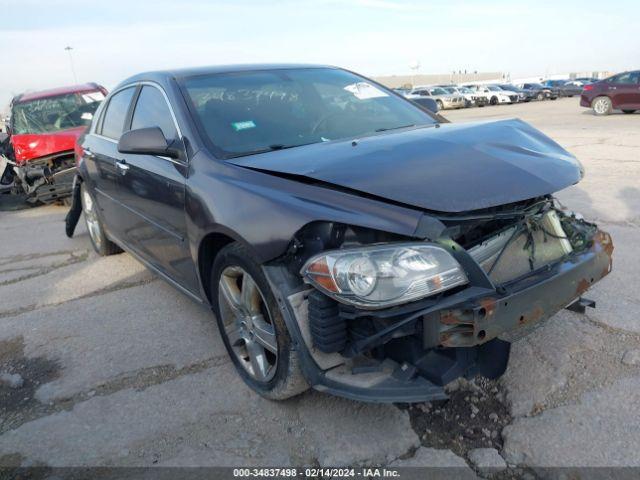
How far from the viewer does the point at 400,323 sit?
201 centimetres

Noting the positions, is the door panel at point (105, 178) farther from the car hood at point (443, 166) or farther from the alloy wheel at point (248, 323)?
the car hood at point (443, 166)

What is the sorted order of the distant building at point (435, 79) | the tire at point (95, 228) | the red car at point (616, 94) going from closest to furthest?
the tire at point (95, 228)
the red car at point (616, 94)
the distant building at point (435, 79)

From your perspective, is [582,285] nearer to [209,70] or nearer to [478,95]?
[209,70]

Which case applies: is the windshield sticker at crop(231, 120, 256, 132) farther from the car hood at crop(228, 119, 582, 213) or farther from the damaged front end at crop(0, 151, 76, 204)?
the damaged front end at crop(0, 151, 76, 204)

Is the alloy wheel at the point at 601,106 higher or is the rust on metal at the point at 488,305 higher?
the rust on metal at the point at 488,305

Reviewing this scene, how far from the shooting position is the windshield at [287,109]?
3002 millimetres

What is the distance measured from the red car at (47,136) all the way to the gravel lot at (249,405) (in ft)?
16.1

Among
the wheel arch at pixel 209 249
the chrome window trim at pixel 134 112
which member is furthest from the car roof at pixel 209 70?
the wheel arch at pixel 209 249

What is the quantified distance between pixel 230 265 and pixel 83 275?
301 cm

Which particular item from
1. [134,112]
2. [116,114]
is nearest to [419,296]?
[134,112]

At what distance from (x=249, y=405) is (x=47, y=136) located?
7.54m

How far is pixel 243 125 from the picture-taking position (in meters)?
3.06

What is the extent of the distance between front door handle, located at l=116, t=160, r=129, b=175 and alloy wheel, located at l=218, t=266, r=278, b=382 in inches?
57.5

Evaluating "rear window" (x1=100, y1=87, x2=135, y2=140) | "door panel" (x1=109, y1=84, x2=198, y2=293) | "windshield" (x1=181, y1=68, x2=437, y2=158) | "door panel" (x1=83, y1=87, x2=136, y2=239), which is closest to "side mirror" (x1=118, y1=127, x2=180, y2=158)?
"door panel" (x1=109, y1=84, x2=198, y2=293)
